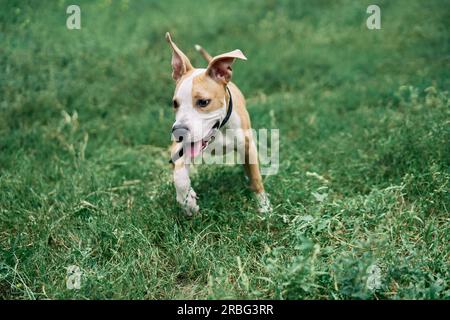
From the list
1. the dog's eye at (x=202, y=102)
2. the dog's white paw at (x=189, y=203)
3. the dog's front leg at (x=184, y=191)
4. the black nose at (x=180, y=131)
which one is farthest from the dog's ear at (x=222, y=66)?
the dog's white paw at (x=189, y=203)

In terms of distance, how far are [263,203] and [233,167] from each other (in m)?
0.70

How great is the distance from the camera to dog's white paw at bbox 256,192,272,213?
3.96 metres

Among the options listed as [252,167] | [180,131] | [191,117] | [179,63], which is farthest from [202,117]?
[252,167]

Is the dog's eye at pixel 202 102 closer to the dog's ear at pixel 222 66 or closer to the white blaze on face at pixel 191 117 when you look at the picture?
the white blaze on face at pixel 191 117

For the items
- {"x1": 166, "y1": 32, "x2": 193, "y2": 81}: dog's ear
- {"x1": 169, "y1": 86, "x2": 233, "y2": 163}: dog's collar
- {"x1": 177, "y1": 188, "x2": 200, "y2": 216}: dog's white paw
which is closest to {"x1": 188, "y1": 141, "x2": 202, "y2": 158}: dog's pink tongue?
{"x1": 169, "y1": 86, "x2": 233, "y2": 163}: dog's collar

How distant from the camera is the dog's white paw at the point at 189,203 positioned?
12.8 feet

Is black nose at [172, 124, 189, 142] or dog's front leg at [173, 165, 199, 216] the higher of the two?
black nose at [172, 124, 189, 142]

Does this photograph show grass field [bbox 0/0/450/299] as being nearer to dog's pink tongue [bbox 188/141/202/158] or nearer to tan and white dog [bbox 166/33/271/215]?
tan and white dog [bbox 166/33/271/215]

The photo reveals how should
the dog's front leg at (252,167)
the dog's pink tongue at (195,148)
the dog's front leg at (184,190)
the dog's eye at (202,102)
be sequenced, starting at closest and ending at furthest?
the dog's eye at (202,102) → the dog's pink tongue at (195,148) → the dog's front leg at (184,190) → the dog's front leg at (252,167)

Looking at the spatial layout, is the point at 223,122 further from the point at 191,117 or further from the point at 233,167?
the point at 233,167

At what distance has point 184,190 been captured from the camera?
390cm
